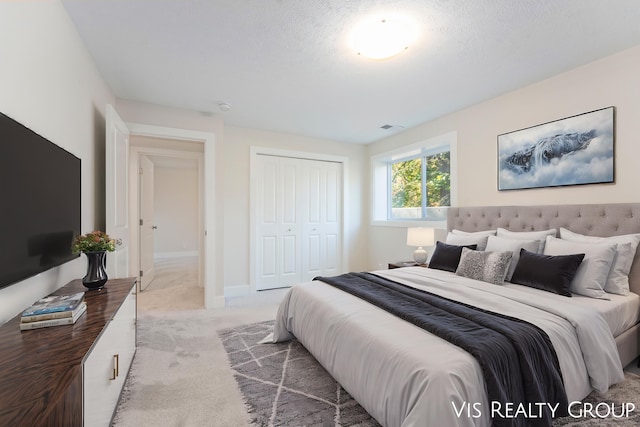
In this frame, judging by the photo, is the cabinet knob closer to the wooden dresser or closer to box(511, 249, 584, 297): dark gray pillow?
the wooden dresser

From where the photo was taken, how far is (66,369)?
0.97m

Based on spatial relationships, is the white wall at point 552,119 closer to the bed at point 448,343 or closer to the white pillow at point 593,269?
the bed at point 448,343

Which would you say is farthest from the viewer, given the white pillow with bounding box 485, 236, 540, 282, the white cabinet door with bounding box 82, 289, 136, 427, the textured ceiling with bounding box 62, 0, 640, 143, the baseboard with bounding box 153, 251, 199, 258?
the baseboard with bounding box 153, 251, 199, 258

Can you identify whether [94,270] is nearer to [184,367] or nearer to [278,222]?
[184,367]

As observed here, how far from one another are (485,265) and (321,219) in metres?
2.84

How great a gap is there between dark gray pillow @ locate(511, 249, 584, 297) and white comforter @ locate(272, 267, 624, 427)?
11 centimetres

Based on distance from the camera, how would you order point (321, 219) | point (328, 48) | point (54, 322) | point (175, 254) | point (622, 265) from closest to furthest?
point (54, 322), point (622, 265), point (328, 48), point (321, 219), point (175, 254)

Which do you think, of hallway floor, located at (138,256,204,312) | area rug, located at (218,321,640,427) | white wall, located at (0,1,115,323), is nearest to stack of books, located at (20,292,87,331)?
white wall, located at (0,1,115,323)

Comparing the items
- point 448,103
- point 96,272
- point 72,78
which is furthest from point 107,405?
point 448,103

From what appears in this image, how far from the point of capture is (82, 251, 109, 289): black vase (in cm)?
185

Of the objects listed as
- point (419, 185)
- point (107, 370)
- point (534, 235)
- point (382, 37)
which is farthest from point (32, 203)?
point (419, 185)

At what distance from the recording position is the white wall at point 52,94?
1335 millimetres

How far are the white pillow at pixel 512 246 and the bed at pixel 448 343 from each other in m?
0.21

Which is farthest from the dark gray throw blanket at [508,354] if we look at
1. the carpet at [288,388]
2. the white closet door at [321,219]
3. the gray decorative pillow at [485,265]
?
the white closet door at [321,219]
